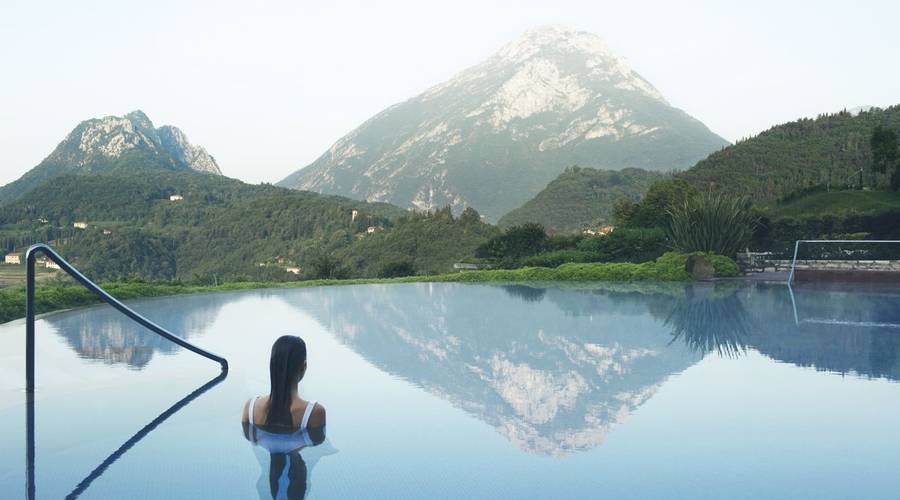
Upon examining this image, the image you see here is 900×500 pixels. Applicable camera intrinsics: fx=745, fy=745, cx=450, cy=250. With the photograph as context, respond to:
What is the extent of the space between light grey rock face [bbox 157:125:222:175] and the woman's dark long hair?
130 m

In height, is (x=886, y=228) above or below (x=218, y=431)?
above

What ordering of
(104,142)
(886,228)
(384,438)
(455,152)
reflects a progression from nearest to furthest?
(384,438) → (886,228) → (104,142) → (455,152)

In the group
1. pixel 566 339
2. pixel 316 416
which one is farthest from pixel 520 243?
pixel 316 416

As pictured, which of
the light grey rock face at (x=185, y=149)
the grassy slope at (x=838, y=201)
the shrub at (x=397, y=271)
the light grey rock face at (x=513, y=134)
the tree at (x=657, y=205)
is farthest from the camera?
the light grey rock face at (x=185, y=149)

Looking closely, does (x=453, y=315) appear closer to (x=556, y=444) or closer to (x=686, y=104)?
(x=556, y=444)

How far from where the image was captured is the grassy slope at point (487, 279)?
1183 cm

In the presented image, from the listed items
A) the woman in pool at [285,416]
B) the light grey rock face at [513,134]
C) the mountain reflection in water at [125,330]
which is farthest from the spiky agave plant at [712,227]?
the light grey rock face at [513,134]

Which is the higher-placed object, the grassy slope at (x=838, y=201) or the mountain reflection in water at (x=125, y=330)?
the grassy slope at (x=838, y=201)

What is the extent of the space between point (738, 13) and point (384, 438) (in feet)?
128

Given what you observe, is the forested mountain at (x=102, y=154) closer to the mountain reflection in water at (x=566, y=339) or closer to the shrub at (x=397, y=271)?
the shrub at (x=397, y=271)

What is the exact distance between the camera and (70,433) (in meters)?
4.62

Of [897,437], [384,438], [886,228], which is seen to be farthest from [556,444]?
[886,228]

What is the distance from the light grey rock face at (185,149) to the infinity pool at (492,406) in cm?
12598

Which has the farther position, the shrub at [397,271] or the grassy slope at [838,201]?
the grassy slope at [838,201]
